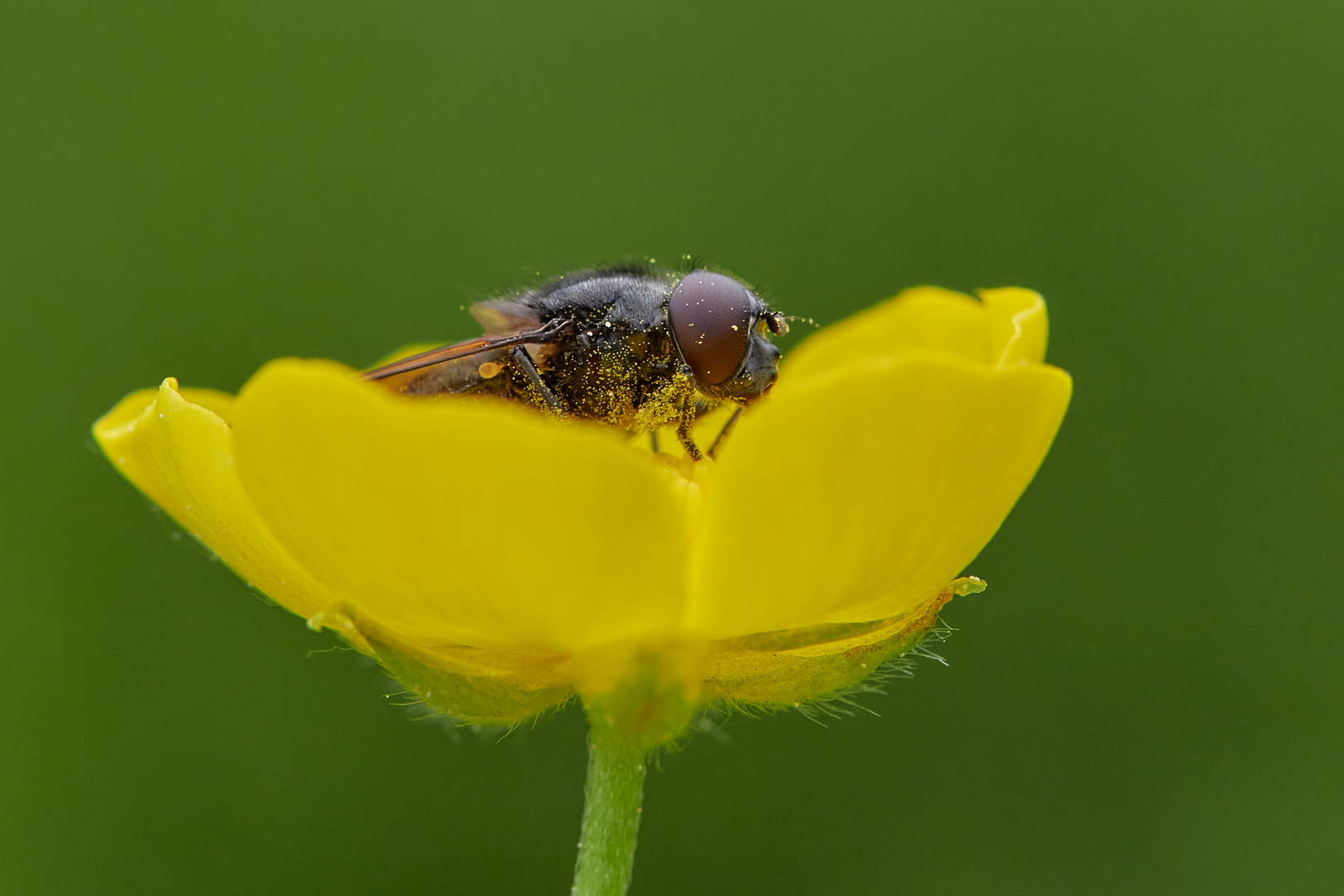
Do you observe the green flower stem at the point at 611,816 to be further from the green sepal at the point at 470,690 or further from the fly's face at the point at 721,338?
the fly's face at the point at 721,338

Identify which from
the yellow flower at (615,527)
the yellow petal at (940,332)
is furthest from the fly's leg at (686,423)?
the yellow flower at (615,527)

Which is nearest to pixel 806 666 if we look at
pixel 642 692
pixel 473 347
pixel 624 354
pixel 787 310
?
pixel 642 692

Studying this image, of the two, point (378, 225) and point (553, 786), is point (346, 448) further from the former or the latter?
point (378, 225)

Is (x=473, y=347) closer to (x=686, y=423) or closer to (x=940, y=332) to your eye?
(x=686, y=423)

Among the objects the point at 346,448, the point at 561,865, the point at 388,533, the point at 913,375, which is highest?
the point at 913,375

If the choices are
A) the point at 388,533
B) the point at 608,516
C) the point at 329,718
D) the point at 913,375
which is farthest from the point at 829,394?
the point at 329,718

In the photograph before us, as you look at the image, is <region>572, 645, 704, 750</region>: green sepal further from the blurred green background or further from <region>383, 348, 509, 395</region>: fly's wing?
the blurred green background
